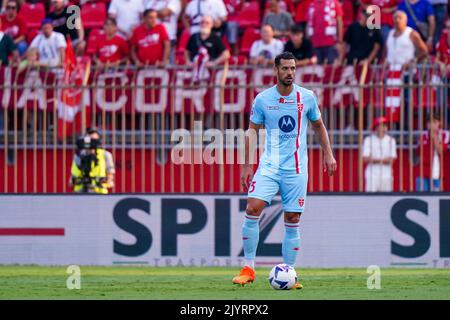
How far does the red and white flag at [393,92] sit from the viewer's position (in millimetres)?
17859

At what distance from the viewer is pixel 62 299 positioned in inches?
475

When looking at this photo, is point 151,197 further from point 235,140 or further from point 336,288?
point 336,288

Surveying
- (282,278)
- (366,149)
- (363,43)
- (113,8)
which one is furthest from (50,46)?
(282,278)

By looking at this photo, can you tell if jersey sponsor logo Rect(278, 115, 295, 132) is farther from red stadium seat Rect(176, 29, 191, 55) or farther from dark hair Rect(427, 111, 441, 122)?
red stadium seat Rect(176, 29, 191, 55)

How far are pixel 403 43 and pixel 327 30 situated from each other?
4.68 feet

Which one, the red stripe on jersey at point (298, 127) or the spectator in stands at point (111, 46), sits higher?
the spectator in stands at point (111, 46)

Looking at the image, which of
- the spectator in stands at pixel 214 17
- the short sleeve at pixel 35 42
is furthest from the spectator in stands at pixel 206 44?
the short sleeve at pixel 35 42

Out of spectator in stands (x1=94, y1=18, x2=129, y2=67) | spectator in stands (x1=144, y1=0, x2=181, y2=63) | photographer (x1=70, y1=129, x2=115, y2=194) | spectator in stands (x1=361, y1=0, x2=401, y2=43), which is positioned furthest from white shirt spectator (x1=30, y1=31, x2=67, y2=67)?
spectator in stands (x1=361, y1=0, x2=401, y2=43)

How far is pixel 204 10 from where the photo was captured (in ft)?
→ 70.6

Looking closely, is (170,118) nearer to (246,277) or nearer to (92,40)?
(92,40)

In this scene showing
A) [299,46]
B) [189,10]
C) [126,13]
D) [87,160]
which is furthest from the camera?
[126,13]

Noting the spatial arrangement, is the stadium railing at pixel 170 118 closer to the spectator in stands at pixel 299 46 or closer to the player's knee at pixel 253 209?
the spectator in stands at pixel 299 46

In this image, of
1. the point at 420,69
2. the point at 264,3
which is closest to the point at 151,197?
the point at 420,69

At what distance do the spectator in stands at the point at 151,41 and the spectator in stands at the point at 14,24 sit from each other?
2348 millimetres
